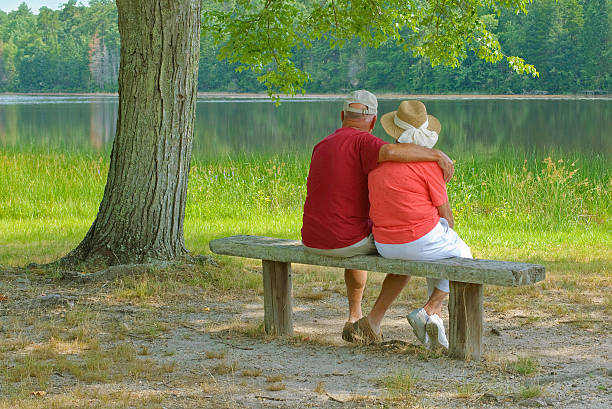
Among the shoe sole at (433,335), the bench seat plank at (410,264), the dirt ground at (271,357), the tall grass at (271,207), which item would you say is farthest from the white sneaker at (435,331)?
the tall grass at (271,207)

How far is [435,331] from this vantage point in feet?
15.1

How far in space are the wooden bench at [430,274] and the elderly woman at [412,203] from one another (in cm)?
9

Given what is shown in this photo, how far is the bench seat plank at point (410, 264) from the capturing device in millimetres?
4059

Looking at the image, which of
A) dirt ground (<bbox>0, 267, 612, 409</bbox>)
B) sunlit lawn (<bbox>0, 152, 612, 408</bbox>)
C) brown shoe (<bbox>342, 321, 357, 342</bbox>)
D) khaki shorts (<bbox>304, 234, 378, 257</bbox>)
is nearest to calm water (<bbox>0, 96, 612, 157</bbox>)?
sunlit lawn (<bbox>0, 152, 612, 408</bbox>)

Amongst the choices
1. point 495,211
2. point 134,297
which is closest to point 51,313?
point 134,297

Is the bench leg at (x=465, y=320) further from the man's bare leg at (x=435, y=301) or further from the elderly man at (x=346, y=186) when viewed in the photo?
the elderly man at (x=346, y=186)

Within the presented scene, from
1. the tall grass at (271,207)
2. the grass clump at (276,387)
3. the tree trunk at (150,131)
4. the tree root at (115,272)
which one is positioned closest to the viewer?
the grass clump at (276,387)

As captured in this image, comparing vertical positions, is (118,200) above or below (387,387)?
above

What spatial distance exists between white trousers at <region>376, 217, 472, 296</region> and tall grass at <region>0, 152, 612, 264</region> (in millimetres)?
3771

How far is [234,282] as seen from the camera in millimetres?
6648

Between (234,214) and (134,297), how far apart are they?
5751mm

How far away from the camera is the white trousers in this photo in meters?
4.35

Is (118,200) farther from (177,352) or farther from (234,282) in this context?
(177,352)

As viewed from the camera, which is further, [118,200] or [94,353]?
[118,200]
